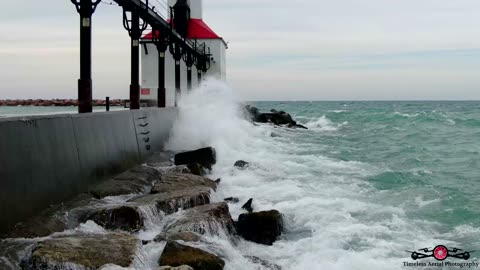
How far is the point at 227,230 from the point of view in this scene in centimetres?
723

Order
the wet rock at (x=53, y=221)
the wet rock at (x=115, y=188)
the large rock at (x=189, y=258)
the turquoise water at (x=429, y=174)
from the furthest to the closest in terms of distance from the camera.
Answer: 1. the turquoise water at (x=429, y=174)
2. the wet rock at (x=115, y=188)
3. the wet rock at (x=53, y=221)
4. the large rock at (x=189, y=258)

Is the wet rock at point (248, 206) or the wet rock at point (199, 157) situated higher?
the wet rock at point (199, 157)

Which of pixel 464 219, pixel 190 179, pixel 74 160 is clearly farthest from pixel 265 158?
pixel 74 160

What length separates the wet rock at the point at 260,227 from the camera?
7.51 m

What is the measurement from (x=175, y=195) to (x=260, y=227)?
1.52 meters

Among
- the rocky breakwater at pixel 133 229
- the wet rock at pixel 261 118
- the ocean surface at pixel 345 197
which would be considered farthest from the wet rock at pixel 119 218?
the wet rock at pixel 261 118

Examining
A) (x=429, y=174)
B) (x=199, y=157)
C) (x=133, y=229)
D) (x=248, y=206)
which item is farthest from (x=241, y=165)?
(x=133, y=229)

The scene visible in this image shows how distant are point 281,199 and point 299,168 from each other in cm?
464

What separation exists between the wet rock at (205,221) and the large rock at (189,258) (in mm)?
903

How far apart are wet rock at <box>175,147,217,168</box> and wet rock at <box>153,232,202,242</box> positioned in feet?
23.1

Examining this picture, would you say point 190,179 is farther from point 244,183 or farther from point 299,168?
point 299,168

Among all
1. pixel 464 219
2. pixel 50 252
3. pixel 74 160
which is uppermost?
pixel 74 160

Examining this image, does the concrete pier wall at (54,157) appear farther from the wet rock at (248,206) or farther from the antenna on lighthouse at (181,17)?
the antenna on lighthouse at (181,17)

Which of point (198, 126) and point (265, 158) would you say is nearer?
point (265, 158)
